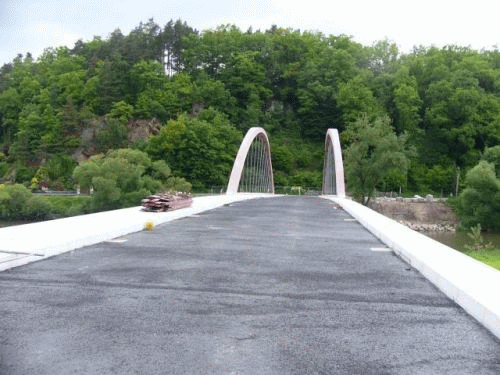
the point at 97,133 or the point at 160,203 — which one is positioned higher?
the point at 97,133

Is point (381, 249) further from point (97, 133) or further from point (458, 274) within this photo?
point (97, 133)

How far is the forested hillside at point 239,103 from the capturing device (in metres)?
83.1

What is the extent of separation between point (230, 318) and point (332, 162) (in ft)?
166

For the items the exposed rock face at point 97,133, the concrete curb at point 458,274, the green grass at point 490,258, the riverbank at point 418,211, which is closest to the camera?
the concrete curb at point 458,274

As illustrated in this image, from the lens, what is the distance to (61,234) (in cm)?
885

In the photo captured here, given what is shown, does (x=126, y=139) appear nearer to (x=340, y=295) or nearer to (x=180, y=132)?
(x=180, y=132)

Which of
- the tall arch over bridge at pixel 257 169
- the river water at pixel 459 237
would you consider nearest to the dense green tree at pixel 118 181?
the tall arch over bridge at pixel 257 169

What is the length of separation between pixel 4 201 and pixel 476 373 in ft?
198

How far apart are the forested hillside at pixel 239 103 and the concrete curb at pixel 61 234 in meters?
61.8

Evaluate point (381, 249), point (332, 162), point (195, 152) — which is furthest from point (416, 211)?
point (381, 249)

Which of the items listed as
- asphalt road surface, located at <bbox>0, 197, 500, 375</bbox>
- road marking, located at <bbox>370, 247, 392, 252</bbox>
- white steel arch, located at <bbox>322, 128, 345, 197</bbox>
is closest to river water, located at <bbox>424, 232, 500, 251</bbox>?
white steel arch, located at <bbox>322, 128, 345, 197</bbox>

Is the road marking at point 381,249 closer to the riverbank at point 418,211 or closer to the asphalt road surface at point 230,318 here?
the asphalt road surface at point 230,318

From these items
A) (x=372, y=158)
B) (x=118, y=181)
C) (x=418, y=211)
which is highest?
(x=372, y=158)

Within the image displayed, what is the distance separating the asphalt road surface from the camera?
3480 millimetres
